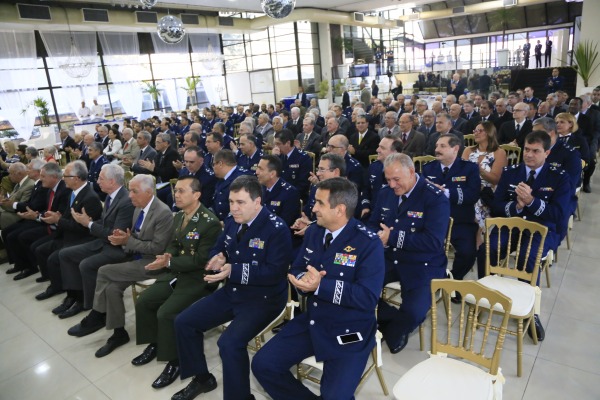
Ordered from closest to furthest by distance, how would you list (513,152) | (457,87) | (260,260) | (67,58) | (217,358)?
(260,260)
(217,358)
(513,152)
(457,87)
(67,58)

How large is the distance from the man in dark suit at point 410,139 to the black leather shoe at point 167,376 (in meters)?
3.81

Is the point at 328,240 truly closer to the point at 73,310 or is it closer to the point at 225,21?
the point at 73,310

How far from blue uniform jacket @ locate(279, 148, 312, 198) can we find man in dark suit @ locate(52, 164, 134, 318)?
1927 millimetres

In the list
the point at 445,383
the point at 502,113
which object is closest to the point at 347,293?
the point at 445,383

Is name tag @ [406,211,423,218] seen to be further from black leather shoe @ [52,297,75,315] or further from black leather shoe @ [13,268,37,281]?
black leather shoe @ [13,268,37,281]

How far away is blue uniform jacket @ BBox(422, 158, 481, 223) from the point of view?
11.3 ft

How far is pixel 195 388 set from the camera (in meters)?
2.58

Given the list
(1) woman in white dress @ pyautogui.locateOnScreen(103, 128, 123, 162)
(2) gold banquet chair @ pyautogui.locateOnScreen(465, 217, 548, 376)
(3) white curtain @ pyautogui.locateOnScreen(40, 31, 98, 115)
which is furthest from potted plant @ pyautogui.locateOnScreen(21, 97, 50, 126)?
(2) gold banquet chair @ pyautogui.locateOnScreen(465, 217, 548, 376)

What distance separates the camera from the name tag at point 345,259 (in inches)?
83.3

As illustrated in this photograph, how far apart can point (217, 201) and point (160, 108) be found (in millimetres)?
13108

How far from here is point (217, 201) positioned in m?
4.06

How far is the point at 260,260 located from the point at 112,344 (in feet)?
5.24

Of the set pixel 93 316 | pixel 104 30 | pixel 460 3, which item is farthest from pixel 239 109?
pixel 460 3

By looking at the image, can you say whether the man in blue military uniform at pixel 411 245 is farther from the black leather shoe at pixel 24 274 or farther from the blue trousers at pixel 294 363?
the black leather shoe at pixel 24 274
